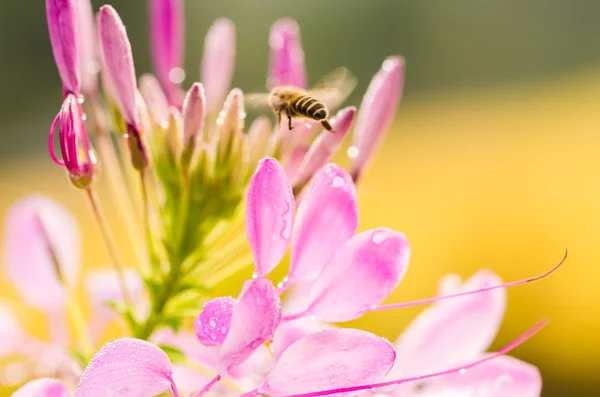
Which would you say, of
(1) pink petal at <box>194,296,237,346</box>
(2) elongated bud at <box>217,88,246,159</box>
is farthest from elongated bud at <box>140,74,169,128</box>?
(1) pink petal at <box>194,296,237,346</box>

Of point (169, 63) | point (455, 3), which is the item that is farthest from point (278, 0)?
point (169, 63)

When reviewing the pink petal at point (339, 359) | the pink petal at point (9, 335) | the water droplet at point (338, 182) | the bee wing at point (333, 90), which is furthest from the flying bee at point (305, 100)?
the pink petal at point (9, 335)

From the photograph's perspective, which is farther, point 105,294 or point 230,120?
point 105,294

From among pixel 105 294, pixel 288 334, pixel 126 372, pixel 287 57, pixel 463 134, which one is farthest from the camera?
pixel 463 134

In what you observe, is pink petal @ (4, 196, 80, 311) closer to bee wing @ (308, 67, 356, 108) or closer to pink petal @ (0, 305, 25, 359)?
pink petal @ (0, 305, 25, 359)

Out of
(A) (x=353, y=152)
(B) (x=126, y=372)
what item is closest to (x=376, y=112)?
(A) (x=353, y=152)

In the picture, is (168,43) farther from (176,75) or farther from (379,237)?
(379,237)
